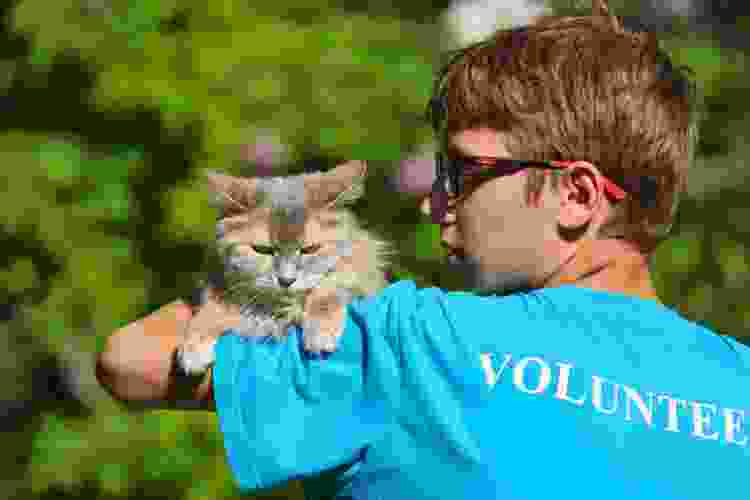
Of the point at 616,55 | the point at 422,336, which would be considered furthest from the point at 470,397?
the point at 616,55

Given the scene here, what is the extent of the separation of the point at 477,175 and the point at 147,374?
61 centimetres

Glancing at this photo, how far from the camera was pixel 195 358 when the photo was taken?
1.84 meters

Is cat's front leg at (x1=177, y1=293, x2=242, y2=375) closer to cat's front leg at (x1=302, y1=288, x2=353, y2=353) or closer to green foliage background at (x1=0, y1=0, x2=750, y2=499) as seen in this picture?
cat's front leg at (x1=302, y1=288, x2=353, y2=353)

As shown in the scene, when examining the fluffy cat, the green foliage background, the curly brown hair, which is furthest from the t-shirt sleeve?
the green foliage background

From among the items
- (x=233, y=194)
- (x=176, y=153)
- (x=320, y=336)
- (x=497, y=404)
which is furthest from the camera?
(x=176, y=153)

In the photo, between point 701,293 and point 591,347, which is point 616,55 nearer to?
point 591,347

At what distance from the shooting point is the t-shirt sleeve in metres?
1.68

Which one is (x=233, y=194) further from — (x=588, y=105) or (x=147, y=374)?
(x=588, y=105)

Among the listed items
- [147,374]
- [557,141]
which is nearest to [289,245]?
[147,374]

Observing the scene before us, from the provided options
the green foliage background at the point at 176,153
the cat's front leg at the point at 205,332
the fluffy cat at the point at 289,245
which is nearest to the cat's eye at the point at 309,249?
the fluffy cat at the point at 289,245

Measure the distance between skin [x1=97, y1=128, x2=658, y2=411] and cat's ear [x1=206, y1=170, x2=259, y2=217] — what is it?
529mm

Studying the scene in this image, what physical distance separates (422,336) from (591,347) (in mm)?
243

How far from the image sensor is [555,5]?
11.1 feet

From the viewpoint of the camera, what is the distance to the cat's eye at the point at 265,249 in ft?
8.11
